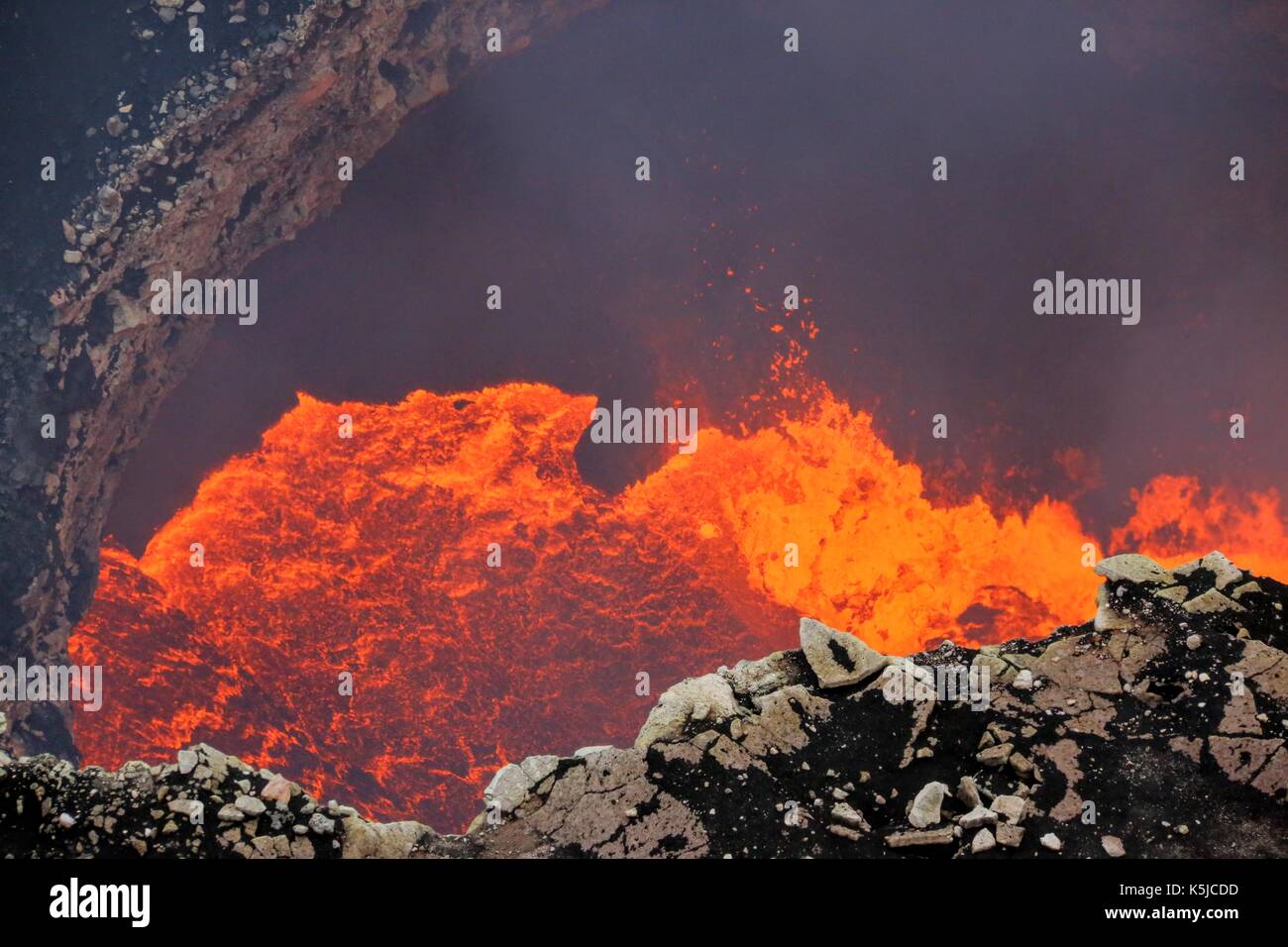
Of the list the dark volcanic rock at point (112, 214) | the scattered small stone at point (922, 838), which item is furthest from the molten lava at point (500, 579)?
the scattered small stone at point (922, 838)

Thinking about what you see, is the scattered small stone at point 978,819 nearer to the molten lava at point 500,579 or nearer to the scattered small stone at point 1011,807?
the scattered small stone at point 1011,807

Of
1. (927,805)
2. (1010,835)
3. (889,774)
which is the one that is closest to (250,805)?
(889,774)

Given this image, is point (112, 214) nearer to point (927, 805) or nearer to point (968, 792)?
point (927, 805)

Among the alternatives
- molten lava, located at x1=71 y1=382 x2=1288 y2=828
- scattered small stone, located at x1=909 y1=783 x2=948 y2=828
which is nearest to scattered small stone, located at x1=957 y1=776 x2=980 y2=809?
scattered small stone, located at x1=909 y1=783 x2=948 y2=828

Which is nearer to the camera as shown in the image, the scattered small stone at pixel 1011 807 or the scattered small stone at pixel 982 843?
the scattered small stone at pixel 982 843

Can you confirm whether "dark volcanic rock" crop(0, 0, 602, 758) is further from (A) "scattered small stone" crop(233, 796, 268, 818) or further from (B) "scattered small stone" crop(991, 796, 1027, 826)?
(B) "scattered small stone" crop(991, 796, 1027, 826)

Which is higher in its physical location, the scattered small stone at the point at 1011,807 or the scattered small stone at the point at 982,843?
the scattered small stone at the point at 1011,807

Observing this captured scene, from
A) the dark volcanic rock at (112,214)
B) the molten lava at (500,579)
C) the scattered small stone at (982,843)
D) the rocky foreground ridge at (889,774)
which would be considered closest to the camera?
the scattered small stone at (982,843)

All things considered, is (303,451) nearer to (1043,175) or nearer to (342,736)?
(342,736)
